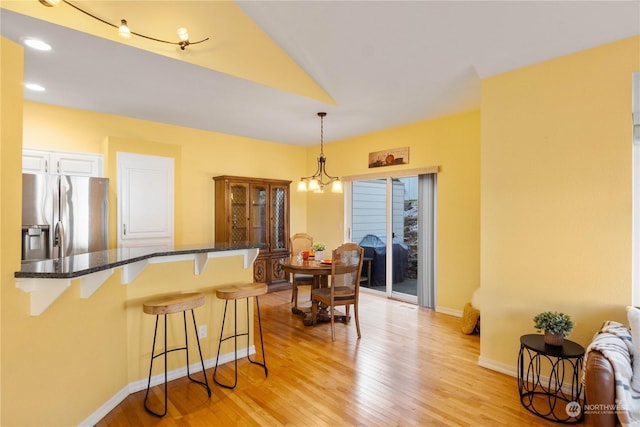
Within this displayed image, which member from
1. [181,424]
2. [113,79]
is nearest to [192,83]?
[113,79]

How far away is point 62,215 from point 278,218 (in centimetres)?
305

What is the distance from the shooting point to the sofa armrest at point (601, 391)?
1.68 m

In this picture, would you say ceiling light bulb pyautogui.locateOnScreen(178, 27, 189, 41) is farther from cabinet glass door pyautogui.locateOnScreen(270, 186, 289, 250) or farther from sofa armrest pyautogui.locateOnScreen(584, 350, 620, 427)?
sofa armrest pyautogui.locateOnScreen(584, 350, 620, 427)

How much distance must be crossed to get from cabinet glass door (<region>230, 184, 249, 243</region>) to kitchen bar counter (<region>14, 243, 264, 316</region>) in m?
2.31

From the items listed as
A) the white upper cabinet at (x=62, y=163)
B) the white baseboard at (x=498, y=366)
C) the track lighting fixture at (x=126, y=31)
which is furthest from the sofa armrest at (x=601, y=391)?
the white upper cabinet at (x=62, y=163)

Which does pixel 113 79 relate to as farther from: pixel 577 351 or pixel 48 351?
pixel 577 351

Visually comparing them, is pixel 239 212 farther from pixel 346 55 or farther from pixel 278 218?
pixel 346 55

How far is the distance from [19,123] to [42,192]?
85.5 inches

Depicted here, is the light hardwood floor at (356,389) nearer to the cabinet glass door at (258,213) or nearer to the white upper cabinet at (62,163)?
the cabinet glass door at (258,213)

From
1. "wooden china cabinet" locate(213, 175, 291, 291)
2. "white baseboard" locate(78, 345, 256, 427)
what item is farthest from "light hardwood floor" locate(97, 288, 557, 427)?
"wooden china cabinet" locate(213, 175, 291, 291)

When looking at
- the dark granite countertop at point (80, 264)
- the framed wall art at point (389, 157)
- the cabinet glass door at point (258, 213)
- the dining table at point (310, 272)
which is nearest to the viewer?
the dark granite countertop at point (80, 264)

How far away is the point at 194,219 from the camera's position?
499cm

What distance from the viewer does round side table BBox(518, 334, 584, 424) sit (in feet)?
7.14

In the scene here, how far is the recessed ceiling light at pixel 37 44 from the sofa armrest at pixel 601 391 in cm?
419
